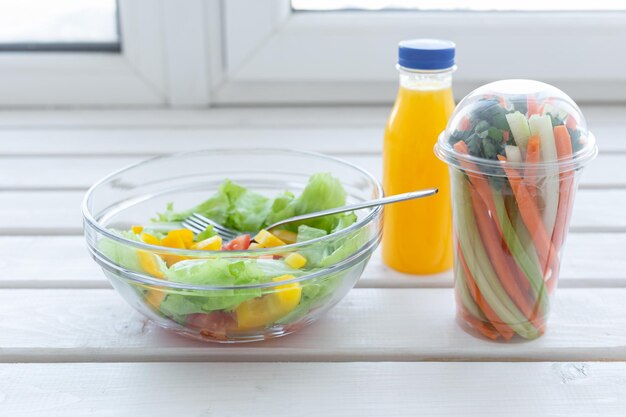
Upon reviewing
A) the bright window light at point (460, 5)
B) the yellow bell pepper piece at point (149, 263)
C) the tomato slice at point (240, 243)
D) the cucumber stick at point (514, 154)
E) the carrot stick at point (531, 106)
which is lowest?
the tomato slice at point (240, 243)

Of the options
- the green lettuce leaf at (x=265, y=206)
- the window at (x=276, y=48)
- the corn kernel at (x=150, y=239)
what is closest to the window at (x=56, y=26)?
the window at (x=276, y=48)

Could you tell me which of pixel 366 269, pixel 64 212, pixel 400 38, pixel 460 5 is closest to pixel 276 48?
pixel 400 38

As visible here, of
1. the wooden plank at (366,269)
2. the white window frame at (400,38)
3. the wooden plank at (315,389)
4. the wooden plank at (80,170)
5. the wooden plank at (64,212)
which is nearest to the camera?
the wooden plank at (315,389)

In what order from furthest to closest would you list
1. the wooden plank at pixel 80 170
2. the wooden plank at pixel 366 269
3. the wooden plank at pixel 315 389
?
the wooden plank at pixel 80 170 < the wooden plank at pixel 366 269 < the wooden plank at pixel 315 389

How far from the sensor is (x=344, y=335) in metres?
0.75

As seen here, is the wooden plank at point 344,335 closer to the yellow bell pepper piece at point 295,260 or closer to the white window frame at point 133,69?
the yellow bell pepper piece at point 295,260

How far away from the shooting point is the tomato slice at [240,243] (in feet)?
2.54

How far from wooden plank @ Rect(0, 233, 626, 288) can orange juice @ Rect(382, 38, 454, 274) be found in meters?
0.03

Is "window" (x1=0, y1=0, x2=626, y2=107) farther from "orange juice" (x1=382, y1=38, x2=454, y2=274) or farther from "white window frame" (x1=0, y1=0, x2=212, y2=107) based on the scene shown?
"orange juice" (x1=382, y1=38, x2=454, y2=274)

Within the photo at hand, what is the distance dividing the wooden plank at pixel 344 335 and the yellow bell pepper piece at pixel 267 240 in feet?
0.28

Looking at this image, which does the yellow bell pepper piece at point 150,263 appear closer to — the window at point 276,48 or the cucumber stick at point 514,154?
the cucumber stick at point 514,154

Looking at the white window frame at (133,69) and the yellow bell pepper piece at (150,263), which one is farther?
the white window frame at (133,69)

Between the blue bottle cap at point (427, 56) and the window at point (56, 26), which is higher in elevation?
the blue bottle cap at point (427, 56)

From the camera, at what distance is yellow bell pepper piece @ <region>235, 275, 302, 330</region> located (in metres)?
0.69
